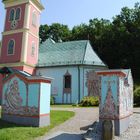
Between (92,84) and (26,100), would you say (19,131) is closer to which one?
(26,100)

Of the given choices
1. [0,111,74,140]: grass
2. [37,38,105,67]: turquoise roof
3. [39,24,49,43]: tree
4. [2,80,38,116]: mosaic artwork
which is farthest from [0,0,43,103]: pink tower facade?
[39,24,49,43]: tree

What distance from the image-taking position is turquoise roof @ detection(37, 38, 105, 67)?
99.4 ft

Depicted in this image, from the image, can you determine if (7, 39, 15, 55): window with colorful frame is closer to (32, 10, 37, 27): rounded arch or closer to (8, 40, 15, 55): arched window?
(8, 40, 15, 55): arched window

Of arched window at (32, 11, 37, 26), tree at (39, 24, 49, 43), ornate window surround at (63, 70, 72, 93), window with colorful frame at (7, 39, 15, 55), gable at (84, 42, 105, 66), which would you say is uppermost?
tree at (39, 24, 49, 43)


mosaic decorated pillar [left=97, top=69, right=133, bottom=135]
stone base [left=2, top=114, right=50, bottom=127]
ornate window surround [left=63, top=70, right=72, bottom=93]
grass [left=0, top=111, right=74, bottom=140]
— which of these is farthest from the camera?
ornate window surround [left=63, top=70, right=72, bottom=93]

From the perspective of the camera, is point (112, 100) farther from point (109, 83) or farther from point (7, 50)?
point (7, 50)

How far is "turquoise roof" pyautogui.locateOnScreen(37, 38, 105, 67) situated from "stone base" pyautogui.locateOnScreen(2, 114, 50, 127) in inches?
655

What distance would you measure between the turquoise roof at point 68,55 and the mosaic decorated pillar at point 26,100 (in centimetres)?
1619

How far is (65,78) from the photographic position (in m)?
30.3

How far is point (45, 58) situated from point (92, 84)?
724 centimetres

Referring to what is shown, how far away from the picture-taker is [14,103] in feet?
44.5

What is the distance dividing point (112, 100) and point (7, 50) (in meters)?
22.6

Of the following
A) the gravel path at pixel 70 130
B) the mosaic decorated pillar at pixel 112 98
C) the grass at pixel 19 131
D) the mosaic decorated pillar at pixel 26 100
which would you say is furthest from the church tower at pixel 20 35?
the mosaic decorated pillar at pixel 112 98

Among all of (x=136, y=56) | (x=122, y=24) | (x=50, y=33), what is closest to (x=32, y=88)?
(x=136, y=56)
